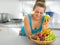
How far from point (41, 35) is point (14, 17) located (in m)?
1.85

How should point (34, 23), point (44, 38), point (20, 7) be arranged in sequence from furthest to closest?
point (20, 7), point (34, 23), point (44, 38)

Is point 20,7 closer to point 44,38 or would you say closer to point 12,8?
point 12,8

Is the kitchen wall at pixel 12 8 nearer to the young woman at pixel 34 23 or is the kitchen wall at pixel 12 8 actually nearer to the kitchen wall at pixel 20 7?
the kitchen wall at pixel 20 7

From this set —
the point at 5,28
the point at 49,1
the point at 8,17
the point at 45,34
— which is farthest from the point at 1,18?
the point at 45,34

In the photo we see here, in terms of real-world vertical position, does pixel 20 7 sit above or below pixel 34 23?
above

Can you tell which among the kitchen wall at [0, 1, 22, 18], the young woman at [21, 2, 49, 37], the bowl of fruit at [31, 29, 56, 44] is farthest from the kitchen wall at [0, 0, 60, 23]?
the bowl of fruit at [31, 29, 56, 44]

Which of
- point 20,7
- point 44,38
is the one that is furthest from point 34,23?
point 20,7

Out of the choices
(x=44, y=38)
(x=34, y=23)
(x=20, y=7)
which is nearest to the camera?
(x=44, y=38)

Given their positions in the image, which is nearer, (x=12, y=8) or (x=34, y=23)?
(x=34, y=23)

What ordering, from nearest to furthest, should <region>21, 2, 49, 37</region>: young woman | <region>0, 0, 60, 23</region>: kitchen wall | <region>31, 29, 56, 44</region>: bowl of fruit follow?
<region>31, 29, 56, 44</region>: bowl of fruit < <region>21, 2, 49, 37</region>: young woman < <region>0, 0, 60, 23</region>: kitchen wall

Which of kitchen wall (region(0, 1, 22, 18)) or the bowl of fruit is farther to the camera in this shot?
kitchen wall (region(0, 1, 22, 18))

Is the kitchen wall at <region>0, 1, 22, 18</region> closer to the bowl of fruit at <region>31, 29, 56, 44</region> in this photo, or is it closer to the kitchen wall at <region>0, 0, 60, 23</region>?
the kitchen wall at <region>0, 0, 60, 23</region>

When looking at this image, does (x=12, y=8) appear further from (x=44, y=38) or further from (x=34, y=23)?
(x=44, y=38)

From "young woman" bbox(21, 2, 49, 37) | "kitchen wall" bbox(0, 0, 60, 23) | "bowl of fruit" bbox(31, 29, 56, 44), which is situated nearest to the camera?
"bowl of fruit" bbox(31, 29, 56, 44)
